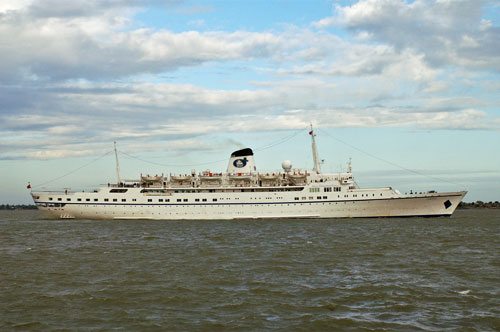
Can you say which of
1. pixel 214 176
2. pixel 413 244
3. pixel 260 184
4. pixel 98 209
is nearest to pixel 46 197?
pixel 98 209

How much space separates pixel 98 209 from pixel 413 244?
118ft

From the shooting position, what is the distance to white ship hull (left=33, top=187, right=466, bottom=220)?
48719 mm

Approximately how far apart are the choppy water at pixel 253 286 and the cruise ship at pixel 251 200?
72.4 ft

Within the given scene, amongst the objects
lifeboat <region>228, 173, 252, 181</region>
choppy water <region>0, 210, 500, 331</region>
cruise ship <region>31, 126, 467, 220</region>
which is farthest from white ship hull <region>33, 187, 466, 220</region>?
choppy water <region>0, 210, 500, 331</region>

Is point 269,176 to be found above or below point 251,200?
above

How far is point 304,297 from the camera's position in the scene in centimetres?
1366

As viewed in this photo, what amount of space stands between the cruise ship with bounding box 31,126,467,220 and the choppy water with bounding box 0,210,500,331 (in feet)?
72.4

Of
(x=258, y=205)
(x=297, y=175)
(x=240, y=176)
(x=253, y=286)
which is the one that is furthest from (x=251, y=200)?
(x=253, y=286)

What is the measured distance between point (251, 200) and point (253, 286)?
34.4 meters

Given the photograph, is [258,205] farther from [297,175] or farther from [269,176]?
[297,175]

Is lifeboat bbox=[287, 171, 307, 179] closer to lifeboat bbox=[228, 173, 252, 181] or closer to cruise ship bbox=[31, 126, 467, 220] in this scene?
cruise ship bbox=[31, 126, 467, 220]

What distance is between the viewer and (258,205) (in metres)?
49.5

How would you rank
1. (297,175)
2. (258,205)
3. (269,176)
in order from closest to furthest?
(258,205), (297,175), (269,176)

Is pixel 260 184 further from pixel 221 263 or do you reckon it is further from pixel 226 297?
pixel 226 297
